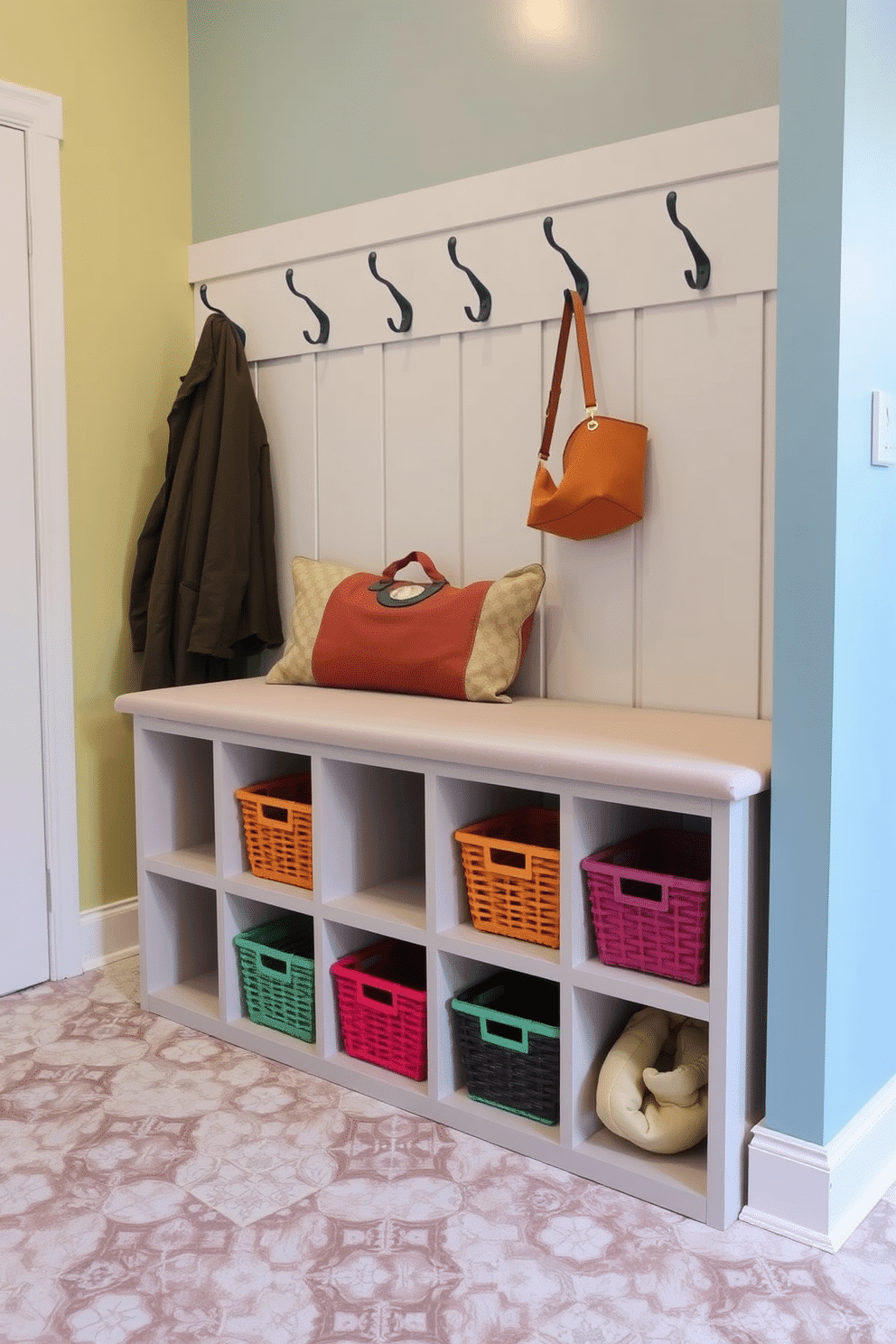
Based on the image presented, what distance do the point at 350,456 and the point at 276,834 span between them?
3.00 ft

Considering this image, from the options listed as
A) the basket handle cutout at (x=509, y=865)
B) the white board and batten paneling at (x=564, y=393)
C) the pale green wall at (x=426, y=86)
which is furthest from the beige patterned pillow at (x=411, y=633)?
the pale green wall at (x=426, y=86)

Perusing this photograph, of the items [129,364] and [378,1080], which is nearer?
[378,1080]

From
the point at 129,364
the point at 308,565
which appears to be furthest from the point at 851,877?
the point at 129,364

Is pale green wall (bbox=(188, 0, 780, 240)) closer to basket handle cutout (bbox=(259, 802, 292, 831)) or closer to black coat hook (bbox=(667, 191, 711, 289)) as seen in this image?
black coat hook (bbox=(667, 191, 711, 289))

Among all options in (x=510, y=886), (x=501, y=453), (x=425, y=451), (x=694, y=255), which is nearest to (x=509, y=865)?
(x=510, y=886)

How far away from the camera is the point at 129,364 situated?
2809 millimetres

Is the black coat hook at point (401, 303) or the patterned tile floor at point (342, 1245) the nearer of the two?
the patterned tile floor at point (342, 1245)

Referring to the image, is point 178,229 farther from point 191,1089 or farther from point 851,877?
point 851,877

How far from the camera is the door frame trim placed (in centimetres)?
256

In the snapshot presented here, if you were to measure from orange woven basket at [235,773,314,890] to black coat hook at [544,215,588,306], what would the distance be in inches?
43.8

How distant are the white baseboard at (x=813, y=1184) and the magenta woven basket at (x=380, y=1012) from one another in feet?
2.07

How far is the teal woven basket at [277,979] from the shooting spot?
2258 mm

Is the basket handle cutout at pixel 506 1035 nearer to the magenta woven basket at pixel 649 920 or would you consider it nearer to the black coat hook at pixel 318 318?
the magenta woven basket at pixel 649 920

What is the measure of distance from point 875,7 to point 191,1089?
2.05 metres
